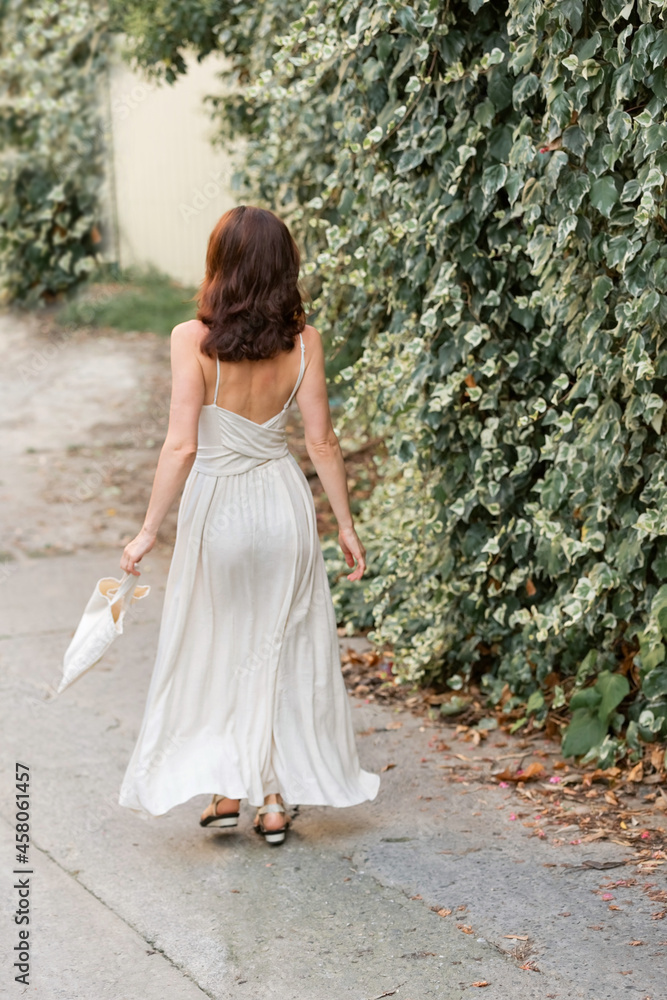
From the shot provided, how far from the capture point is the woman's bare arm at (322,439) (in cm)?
373

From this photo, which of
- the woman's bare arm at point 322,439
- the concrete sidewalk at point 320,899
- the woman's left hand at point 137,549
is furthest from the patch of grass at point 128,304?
the woman's left hand at point 137,549

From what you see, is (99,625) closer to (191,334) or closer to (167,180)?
(191,334)

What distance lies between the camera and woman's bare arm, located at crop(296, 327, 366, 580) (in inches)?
147

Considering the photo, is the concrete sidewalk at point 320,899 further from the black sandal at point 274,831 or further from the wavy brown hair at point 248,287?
the wavy brown hair at point 248,287

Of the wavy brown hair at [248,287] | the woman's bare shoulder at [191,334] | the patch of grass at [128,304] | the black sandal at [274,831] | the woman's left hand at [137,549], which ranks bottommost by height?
Result: the black sandal at [274,831]

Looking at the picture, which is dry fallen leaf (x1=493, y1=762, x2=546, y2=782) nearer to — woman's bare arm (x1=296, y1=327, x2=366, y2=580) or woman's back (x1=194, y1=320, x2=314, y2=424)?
woman's bare arm (x1=296, y1=327, x2=366, y2=580)

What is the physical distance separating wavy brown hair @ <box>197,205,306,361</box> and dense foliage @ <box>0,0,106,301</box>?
22.2ft

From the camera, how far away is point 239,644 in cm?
379

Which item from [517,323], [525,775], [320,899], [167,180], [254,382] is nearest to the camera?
[320,899]

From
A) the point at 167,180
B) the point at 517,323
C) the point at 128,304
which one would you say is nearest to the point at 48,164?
the point at 167,180

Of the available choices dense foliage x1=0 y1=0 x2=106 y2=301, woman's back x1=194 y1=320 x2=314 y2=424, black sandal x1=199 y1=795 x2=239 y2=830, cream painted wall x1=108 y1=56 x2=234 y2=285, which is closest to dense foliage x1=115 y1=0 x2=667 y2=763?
woman's back x1=194 y1=320 x2=314 y2=424

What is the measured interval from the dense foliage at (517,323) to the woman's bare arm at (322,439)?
668 millimetres

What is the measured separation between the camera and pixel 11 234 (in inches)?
462

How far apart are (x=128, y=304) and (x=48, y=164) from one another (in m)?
1.54
